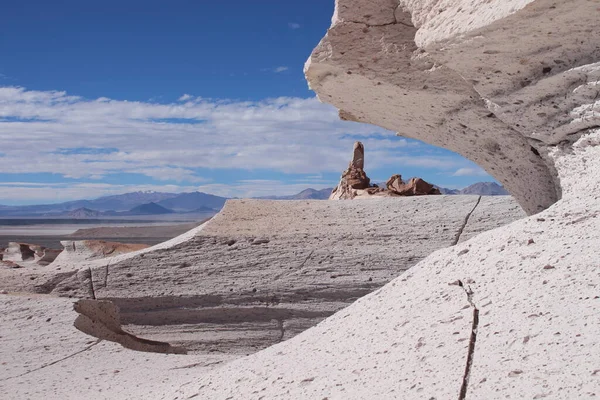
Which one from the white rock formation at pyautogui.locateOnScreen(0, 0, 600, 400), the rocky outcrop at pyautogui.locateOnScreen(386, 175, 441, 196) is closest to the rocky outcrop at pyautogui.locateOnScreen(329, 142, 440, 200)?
the rocky outcrop at pyautogui.locateOnScreen(386, 175, 441, 196)

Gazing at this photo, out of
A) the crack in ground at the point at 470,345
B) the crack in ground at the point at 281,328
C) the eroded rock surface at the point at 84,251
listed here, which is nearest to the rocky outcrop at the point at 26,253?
the eroded rock surface at the point at 84,251

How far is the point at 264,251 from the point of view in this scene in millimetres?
5512

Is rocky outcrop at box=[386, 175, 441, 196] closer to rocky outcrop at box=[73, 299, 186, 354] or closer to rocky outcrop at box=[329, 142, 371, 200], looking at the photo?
rocky outcrop at box=[329, 142, 371, 200]

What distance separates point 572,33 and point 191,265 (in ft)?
13.6

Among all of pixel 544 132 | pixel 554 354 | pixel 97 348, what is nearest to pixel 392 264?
pixel 97 348

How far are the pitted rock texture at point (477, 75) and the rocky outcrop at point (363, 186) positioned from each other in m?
4.69

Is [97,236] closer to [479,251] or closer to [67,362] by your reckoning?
[67,362]

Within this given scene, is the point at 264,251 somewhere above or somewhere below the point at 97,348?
above

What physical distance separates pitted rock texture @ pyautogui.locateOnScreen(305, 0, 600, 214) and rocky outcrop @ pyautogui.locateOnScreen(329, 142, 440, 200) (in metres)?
4.69

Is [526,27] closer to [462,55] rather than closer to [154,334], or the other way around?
[462,55]

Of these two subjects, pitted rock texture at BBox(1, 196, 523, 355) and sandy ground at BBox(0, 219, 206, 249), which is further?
sandy ground at BBox(0, 219, 206, 249)

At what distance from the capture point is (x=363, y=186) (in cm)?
1025

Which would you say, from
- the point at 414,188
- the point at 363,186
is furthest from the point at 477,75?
the point at 363,186

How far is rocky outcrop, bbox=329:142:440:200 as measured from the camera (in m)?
8.30
